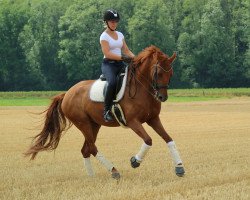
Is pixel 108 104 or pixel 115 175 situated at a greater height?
pixel 108 104

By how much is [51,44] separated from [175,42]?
1895cm

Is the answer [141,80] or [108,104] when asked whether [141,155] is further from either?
[141,80]

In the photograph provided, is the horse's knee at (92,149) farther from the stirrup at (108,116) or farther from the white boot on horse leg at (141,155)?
the white boot on horse leg at (141,155)

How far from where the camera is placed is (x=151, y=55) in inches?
425

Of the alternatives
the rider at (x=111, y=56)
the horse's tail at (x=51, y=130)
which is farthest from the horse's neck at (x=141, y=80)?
the horse's tail at (x=51, y=130)

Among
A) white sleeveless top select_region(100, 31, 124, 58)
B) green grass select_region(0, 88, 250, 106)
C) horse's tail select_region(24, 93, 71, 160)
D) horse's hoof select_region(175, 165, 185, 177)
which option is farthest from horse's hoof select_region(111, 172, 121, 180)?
green grass select_region(0, 88, 250, 106)

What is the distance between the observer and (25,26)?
89.4m

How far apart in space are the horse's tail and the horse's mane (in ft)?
8.18

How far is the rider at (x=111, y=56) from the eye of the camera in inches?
433

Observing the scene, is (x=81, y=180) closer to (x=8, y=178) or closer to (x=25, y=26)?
(x=8, y=178)

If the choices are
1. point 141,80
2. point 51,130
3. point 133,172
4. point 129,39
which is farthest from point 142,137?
point 129,39

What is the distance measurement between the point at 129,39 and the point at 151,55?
73.4 meters

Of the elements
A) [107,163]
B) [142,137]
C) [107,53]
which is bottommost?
[107,163]

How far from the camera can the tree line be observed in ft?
259
